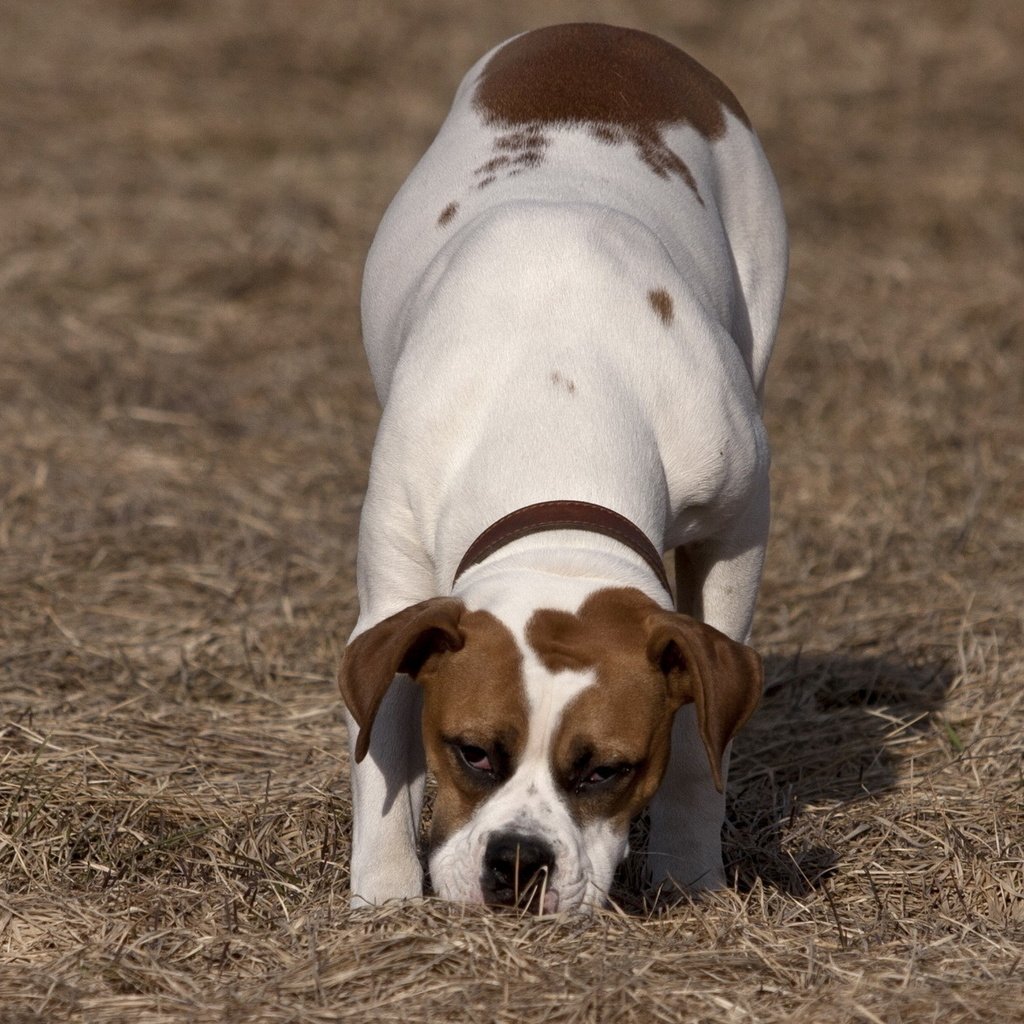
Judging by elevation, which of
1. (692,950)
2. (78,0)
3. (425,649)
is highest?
(425,649)

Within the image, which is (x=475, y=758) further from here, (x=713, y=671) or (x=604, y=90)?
(x=604, y=90)

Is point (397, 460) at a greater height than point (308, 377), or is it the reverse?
point (397, 460)

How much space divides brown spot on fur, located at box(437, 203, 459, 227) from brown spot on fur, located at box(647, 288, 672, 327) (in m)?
0.83

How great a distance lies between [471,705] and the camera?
401 cm

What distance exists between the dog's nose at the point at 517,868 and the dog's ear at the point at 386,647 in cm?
39

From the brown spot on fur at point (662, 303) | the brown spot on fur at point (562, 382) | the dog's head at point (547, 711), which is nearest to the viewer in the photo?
the dog's head at point (547, 711)

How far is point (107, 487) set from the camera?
25.3 feet

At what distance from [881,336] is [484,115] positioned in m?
4.64

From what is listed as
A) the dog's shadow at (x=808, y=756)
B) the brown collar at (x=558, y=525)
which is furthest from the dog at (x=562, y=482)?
the dog's shadow at (x=808, y=756)

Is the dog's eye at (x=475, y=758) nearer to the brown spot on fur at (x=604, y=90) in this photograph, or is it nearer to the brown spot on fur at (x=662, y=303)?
the brown spot on fur at (x=662, y=303)

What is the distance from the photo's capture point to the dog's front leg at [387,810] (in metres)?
4.60

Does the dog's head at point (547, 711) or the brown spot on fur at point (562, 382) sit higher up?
the brown spot on fur at point (562, 382)

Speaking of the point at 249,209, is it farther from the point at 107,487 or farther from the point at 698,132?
the point at 698,132

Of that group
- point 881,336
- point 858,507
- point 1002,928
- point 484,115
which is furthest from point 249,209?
point 1002,928
